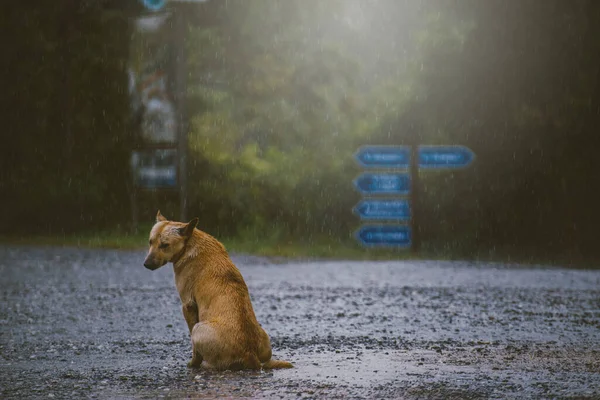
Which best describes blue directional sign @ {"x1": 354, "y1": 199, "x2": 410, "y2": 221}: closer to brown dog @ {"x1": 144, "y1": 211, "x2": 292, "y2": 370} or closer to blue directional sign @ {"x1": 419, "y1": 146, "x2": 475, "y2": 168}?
blue directional sign @ {"x1": 419, "y1": 146, "x2": 475, "y2": 168}

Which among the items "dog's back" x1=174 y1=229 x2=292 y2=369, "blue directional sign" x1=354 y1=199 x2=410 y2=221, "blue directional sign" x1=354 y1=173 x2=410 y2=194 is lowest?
"dog's back" x1=174 y1=229 x2=292 y2=369

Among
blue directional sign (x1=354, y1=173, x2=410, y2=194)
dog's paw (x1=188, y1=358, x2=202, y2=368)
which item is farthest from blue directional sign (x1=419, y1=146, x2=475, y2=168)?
dog's paw (x1=188, y1=358, x2=202, y2=368)

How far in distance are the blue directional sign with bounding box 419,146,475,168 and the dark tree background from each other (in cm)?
39

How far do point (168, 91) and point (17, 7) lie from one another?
609 cm

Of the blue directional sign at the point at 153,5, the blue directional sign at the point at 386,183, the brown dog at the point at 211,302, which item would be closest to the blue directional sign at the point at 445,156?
the blue directional sign at the point at 386,183

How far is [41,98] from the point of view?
32.1 m

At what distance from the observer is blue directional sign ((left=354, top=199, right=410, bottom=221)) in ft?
78.2

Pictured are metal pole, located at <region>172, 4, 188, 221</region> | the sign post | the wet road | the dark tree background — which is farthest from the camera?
metal pole, located at <region>172, 4, 188, 221</region>

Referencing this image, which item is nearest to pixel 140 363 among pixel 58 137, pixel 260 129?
pixel 260 129

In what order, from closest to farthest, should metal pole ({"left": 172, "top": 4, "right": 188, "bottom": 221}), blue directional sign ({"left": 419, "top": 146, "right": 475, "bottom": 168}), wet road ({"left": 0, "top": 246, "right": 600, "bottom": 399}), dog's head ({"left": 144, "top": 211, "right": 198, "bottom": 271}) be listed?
wet road ({"left": 0, "top": 246, "right": 600, "bottom": 399})
dog's head ({"left": 144, "top": 211, "right": 198, "bottom": 271})
blue directional sign ({"left": 419, "top": 146, "right": 475, "bottom": 168})
metal pole ({"left": 172, "top": 4, "right": 188, "bottom": 221})

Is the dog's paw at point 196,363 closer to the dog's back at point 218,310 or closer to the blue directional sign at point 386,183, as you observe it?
the dog's back at point 218,310

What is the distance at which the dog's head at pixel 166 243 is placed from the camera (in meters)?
8.06

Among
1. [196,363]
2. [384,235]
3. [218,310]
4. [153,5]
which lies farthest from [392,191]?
[218,310]

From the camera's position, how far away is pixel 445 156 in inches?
922
